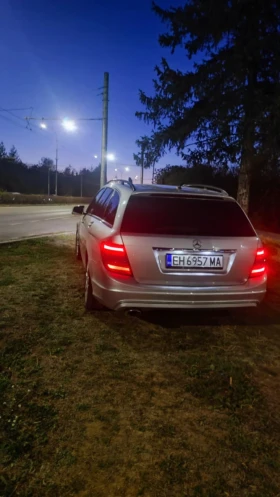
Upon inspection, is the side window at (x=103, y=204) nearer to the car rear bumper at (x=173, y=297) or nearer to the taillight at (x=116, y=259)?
the taillight at (x=116, y=259)

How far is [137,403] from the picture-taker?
99.4 inches

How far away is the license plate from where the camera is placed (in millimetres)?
3252

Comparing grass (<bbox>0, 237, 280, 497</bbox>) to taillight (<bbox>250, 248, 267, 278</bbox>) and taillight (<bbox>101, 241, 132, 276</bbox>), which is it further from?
taillight (<bbox>101, 241, 132, 276</bbox>)

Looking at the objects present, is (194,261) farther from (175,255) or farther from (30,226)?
(30,226)

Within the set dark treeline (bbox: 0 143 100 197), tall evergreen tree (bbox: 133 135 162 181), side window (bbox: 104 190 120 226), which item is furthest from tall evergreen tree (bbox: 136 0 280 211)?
dark treeline (bbox: 0 143 100 197)

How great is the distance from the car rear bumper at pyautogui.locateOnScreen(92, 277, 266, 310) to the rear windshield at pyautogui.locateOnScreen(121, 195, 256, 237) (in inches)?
22.1

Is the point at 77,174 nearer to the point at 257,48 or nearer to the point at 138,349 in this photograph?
the point at 257,48

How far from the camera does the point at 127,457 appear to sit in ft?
6.52

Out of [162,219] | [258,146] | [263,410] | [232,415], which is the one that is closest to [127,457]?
[232,415]

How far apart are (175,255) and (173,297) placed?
42 centimetres

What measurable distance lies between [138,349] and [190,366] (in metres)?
0.57

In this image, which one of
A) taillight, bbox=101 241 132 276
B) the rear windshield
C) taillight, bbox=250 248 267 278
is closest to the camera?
taillight, bbox=101 241 132 276

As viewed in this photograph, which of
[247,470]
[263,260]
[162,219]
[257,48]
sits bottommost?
[247,470]

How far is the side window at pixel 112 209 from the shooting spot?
368cm
